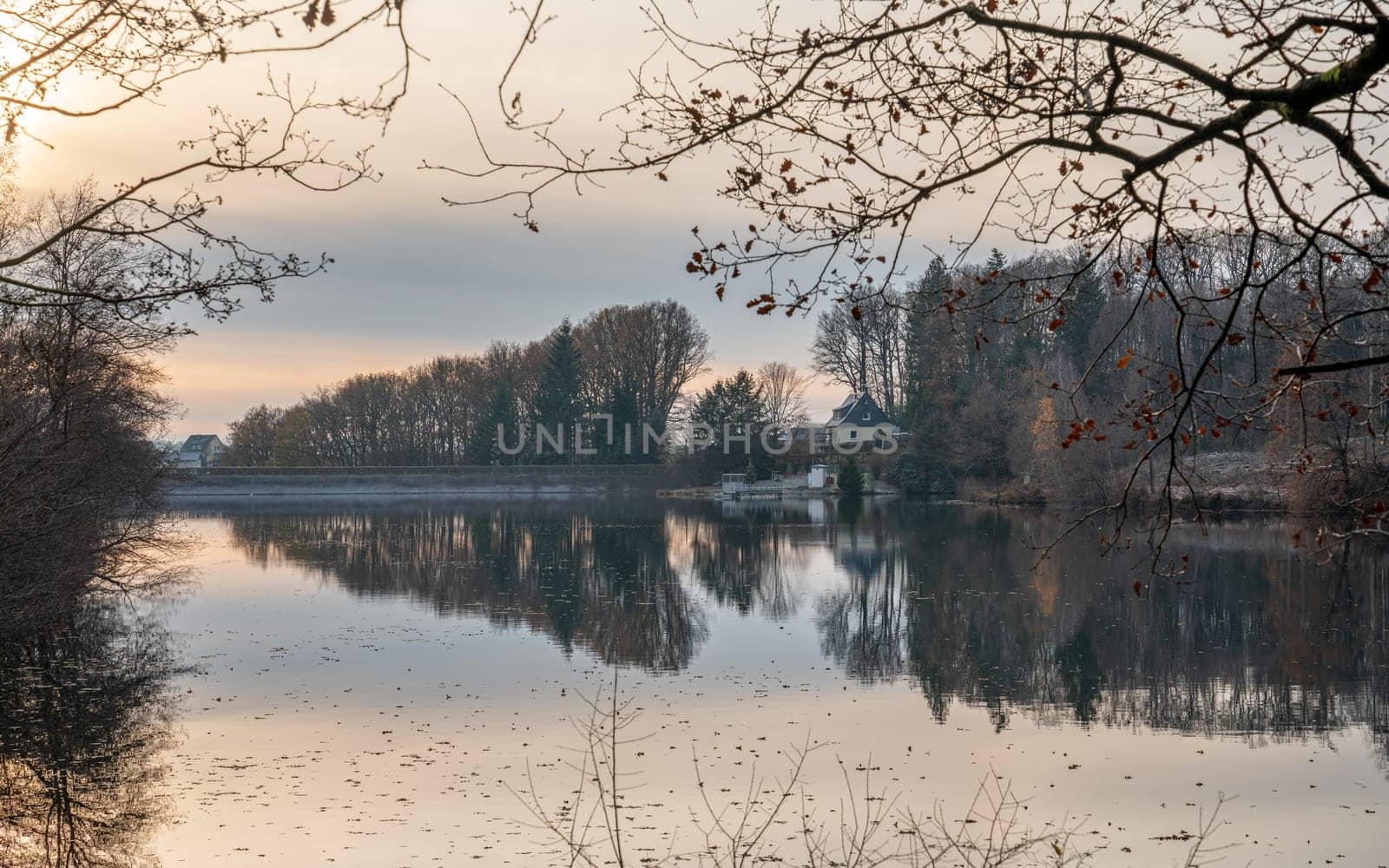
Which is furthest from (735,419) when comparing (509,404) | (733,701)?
(733,701)

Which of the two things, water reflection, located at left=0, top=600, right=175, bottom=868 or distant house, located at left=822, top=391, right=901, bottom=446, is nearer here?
water reflection, located at left=0, top=600, right=175, bottom=868

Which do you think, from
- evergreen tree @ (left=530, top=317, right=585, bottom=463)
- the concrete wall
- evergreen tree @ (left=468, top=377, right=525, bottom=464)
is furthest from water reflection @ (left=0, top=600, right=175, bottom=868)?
evergreen tree @ (left=468, top=377, right=525, bottom=464)

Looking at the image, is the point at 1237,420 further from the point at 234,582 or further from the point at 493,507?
the point at 493,507

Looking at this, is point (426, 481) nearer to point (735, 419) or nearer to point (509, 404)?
point (509, 404)

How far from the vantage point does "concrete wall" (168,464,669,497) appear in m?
77.8

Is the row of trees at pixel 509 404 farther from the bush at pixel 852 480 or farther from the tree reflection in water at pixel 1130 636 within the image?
the tree reflection in water at pixel 1130 636

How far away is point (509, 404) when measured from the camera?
8231 centimetres

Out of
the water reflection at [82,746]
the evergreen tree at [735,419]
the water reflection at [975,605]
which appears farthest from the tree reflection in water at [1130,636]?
the evergreen tree at [735,419]

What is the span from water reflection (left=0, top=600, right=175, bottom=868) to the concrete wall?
59.4 meters

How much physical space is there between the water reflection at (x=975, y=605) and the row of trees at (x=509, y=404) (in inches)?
1426

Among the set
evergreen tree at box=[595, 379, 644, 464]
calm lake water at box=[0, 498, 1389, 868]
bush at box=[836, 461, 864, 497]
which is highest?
evergreen tree at box=[595, 379, 644, 464]

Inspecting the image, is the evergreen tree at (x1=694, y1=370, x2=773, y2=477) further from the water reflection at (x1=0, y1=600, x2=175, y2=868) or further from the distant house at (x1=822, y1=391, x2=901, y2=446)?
the water reflection at (x1=0, y1=600, x2=175, y2=868)

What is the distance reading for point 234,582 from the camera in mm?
27172

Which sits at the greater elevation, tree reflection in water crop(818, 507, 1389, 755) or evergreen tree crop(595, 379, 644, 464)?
evergreen tree crop(595, 379, 644, 464)
